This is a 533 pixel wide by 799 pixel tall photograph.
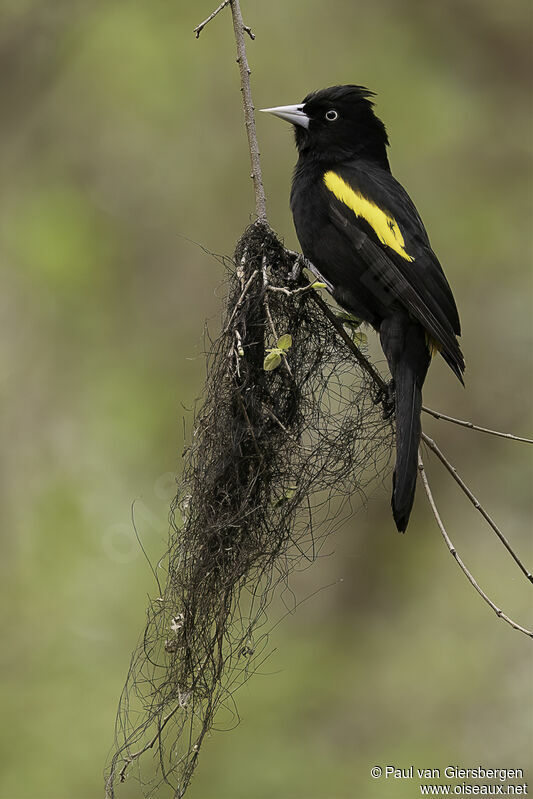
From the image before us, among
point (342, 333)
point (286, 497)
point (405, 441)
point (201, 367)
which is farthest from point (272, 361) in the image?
point (201, 367)

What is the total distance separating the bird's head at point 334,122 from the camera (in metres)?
3.22

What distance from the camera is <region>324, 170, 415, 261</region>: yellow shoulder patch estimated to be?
2.93 metres

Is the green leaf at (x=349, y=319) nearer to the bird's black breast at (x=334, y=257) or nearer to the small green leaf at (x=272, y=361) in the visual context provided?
the bird's black breast at (x=334, y=257)

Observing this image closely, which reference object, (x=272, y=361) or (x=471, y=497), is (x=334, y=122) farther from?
(x=471, y=497)

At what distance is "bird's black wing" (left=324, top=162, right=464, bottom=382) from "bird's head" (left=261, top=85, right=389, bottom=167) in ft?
0.56

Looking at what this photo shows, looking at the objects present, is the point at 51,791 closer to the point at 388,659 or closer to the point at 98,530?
the point at 98,530

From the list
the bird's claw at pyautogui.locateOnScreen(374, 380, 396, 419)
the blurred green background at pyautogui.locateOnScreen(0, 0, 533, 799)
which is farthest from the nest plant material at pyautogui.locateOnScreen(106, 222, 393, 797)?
the blurred green background at pyautogui.locateOnScreen(0, 0, 533, 799)

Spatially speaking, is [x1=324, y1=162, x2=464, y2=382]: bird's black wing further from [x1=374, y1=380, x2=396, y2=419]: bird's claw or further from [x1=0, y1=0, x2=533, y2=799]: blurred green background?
[x1=0, y1=0, x2=533, y2=799]: blurred green background

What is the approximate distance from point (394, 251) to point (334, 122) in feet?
2.02

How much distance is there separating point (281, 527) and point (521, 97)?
432 centimetres

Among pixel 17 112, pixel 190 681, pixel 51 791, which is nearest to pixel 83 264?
pixel 17 112

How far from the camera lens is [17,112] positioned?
5488 mm

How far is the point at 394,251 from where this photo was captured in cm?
292

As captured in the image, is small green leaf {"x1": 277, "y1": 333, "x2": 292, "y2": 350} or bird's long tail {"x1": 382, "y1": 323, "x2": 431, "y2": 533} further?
bird's long tail {"x1": 382, "y1": 323, "x2": 431, "y2": 533}
